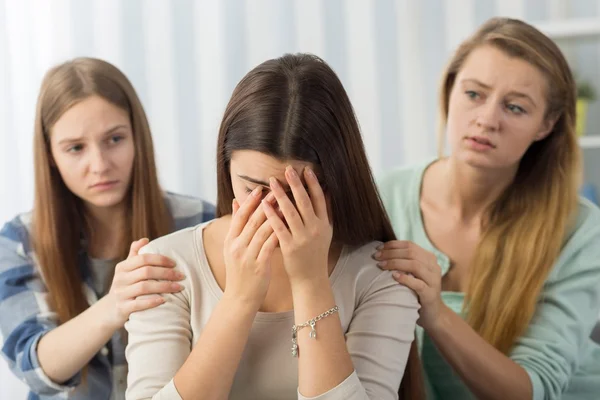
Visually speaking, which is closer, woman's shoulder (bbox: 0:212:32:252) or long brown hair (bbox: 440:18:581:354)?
long brown hair (bbox: 440:18:581:354)

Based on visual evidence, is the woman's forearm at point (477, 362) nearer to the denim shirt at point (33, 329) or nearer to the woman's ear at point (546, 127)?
the woman's ear at point (546, 127)

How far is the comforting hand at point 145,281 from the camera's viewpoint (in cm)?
127

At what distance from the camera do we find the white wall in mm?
2613

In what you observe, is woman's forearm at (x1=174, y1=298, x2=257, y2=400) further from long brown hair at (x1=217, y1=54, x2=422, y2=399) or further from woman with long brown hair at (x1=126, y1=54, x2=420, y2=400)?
long brown hair at (x1=217, y1=54, x2=422, y2=399)

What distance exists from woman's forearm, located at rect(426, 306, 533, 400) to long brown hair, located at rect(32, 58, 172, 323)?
0.64m

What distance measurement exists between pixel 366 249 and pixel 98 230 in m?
0.69

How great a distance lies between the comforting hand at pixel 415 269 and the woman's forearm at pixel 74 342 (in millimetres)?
491

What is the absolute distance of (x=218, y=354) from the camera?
1172mm

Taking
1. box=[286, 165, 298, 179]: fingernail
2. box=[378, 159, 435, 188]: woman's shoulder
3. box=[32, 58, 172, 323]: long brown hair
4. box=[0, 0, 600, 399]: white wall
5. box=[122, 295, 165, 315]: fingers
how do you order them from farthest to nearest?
box=[0, 0, 600, 399]: white wall, box=[378, 159, 435, 188]: woman's shoulder, box=[32, 58, 172, 323]: long brown hair, box=[122, 295, 165, 315]: fingers, box=[286, 165, 298, 179]: fingernail

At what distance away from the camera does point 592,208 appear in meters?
1.76

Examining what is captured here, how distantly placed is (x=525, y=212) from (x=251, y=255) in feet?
2.44

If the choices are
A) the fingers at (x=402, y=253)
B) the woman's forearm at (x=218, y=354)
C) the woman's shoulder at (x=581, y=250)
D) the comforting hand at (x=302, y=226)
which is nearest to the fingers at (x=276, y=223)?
the comforting hand at (x=302, y=226)

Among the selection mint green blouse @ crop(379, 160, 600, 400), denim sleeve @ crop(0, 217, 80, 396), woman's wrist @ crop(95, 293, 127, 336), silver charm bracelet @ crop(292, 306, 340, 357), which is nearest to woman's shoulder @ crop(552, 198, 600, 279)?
mint green blouse @ crop(379, 160, 600, 400)

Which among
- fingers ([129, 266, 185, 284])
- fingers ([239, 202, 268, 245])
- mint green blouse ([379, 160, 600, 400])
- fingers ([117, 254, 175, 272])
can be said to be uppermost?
fingers ([239, 202, 268, 245])
